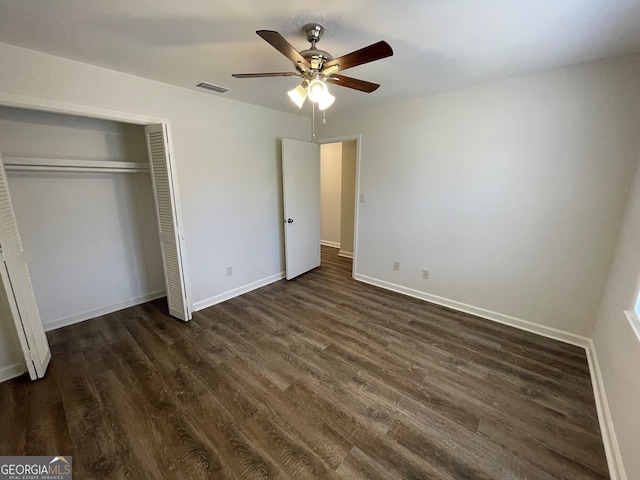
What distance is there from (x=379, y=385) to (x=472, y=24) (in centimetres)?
249

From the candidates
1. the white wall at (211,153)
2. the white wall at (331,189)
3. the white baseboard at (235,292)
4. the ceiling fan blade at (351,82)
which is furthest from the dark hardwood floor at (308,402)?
the white wall at (331,189)

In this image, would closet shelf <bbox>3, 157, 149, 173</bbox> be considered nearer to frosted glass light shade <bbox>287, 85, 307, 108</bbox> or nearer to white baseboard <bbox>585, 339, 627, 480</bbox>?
frosted glass light shade <bbox>287, 85, 307, 108</bbox>

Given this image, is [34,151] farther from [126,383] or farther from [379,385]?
[379,385]

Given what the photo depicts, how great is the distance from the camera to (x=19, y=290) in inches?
75.3

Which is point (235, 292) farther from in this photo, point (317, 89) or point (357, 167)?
point (317, 89)

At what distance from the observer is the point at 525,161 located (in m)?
2.45

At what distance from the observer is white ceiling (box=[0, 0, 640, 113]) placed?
1.42m

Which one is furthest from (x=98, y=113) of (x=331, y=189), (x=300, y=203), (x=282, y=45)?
(x=331, y=189)

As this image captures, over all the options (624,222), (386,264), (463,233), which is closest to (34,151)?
(386,264)

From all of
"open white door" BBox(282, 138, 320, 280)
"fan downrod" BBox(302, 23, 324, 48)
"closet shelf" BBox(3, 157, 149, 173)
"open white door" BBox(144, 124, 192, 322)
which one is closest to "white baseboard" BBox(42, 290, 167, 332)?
"open white door" BBox(144, 124, 192, 322)

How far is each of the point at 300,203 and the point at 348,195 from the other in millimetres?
1367

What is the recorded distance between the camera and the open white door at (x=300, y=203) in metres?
3.67

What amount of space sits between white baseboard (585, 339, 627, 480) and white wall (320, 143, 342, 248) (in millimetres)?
4299

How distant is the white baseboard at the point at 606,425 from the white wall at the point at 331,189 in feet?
14.1
